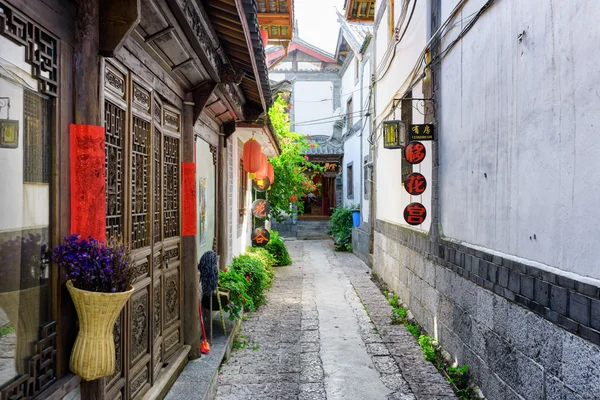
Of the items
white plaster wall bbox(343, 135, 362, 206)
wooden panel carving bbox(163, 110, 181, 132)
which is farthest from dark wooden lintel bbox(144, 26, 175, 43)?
white plaster wall bbox(343, 135, 362, 206)

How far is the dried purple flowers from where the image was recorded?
246cm

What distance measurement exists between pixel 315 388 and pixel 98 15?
4.38 metres

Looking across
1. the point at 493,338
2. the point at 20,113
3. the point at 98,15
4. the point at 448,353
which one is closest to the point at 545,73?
the point at 493,338

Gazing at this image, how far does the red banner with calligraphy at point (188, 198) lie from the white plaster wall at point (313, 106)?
72.2ft

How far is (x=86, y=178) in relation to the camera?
271 centimetres

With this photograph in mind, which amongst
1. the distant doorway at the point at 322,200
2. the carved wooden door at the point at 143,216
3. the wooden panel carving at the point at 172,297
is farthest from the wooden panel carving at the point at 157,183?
the distant doorway at the point at 322,200

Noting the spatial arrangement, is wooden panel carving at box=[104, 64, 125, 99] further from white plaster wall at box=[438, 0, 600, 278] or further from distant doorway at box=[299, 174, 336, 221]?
distant doorway at box=[299, 174, 336, 221]

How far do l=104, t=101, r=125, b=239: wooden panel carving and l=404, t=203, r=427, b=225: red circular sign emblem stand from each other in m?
4.93

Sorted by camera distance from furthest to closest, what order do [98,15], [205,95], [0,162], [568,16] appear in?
1. [205,95]
2. [568,16]
3. [98,15]
4. [0,162]

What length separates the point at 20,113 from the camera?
2268 millimetres

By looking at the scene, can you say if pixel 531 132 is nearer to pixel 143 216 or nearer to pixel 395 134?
pixel 143 216

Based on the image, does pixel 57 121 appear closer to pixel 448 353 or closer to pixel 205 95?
pixel 205 95

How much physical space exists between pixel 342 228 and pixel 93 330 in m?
17.9


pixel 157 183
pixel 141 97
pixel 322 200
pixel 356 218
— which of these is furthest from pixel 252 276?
pixel 322 200
